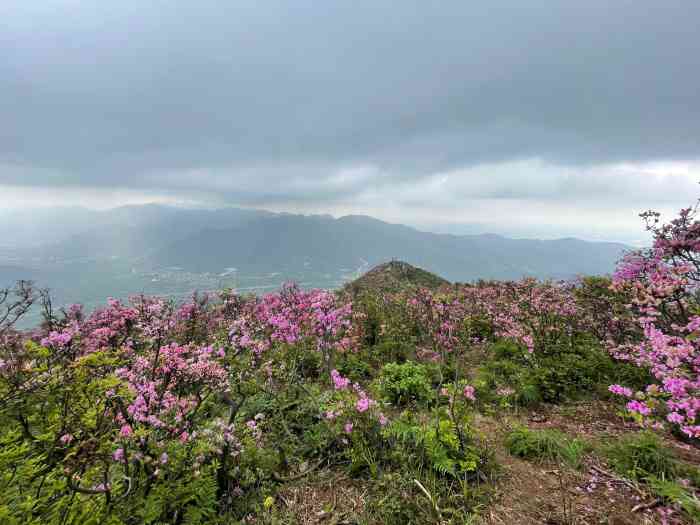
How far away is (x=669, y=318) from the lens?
3766 mm

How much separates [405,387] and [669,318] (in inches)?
169

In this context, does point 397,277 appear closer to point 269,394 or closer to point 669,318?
point 269,394

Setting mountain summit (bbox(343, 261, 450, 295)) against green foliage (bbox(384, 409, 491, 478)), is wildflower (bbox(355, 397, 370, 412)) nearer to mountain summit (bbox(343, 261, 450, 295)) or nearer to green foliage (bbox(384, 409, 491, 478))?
green foliage (bbox(384, 409, 491, 478))

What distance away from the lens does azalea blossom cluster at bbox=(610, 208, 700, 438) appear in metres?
2.84

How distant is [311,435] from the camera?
4.70 meters

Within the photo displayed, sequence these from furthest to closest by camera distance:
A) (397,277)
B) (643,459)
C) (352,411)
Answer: (397,277)
(352,411)
(643,459)

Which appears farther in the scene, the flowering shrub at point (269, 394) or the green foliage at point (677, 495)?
the green foliage at point (677, 495)

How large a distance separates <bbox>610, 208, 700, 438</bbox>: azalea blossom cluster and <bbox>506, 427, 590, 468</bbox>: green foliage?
1.16 meters

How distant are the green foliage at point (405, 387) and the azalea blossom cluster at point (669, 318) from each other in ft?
10.5

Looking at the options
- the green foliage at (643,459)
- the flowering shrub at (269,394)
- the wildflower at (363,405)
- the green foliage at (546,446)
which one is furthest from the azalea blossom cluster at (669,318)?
the wildflower at (363,405)

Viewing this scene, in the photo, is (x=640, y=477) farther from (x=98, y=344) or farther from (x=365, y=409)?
(x=98, y=344)

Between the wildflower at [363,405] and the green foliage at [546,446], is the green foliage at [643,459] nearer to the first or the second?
the green foliage at [546,446]

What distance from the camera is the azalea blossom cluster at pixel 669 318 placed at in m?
2.84

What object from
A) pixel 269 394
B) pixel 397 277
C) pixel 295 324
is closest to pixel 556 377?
pixel 295 324
